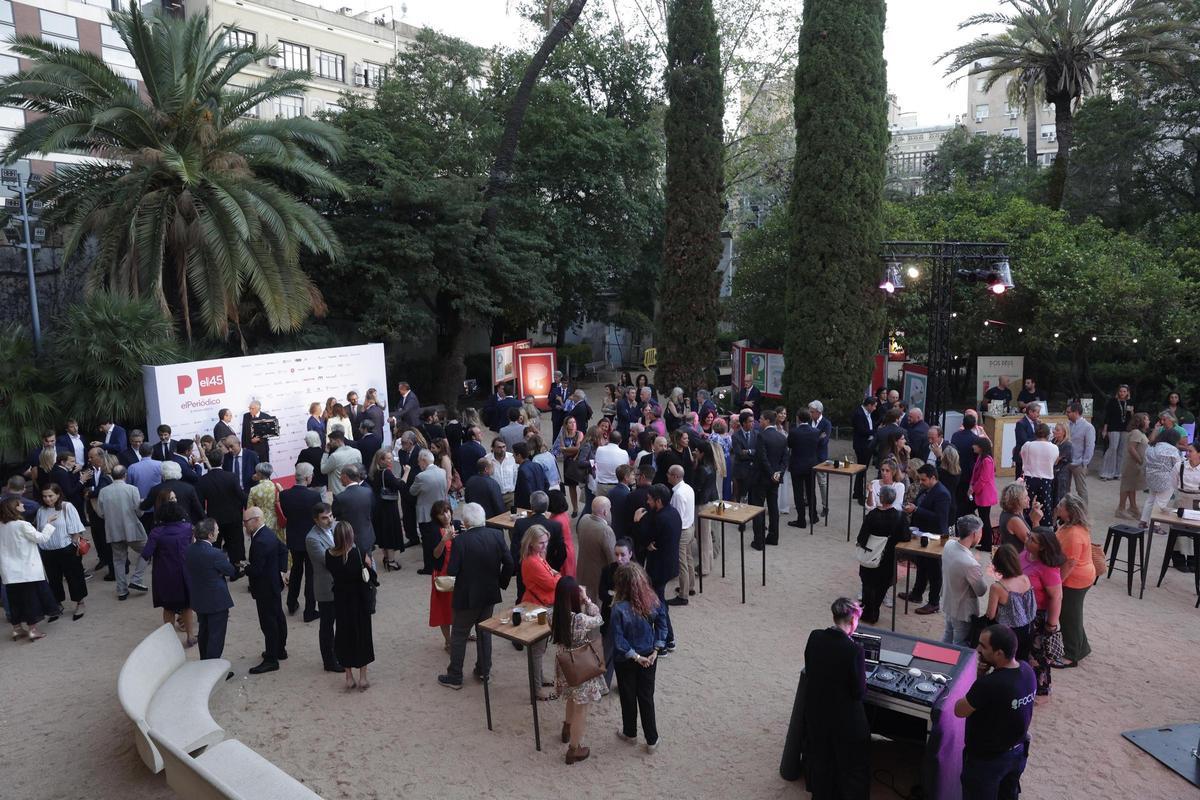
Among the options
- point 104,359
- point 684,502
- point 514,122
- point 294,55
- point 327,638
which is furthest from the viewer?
point 294,55

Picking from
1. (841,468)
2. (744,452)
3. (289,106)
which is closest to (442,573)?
(744,452)

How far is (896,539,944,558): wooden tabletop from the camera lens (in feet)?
26.8

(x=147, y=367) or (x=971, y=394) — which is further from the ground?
(x=147, y=367)

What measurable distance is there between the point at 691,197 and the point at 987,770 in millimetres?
16792

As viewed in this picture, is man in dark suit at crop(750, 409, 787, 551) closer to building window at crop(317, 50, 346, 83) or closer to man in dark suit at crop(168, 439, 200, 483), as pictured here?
man in dark suit at crop(168, 439, 200, 483)

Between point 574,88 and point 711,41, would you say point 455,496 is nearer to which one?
point 711,41

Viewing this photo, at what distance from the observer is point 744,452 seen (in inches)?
447

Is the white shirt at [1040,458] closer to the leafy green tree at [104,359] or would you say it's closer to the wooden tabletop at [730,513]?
the wooden tabletop at [730,513]

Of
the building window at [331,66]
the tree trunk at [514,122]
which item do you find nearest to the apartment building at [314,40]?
the building window at [331,66]

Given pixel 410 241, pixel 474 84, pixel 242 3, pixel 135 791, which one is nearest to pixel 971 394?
pixel 410 241

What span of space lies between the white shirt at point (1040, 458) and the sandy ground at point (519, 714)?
1.78 metres

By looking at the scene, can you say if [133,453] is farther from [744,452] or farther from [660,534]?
[744,452]

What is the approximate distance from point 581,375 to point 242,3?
24716 millimetres

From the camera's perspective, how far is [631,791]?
6062mm
